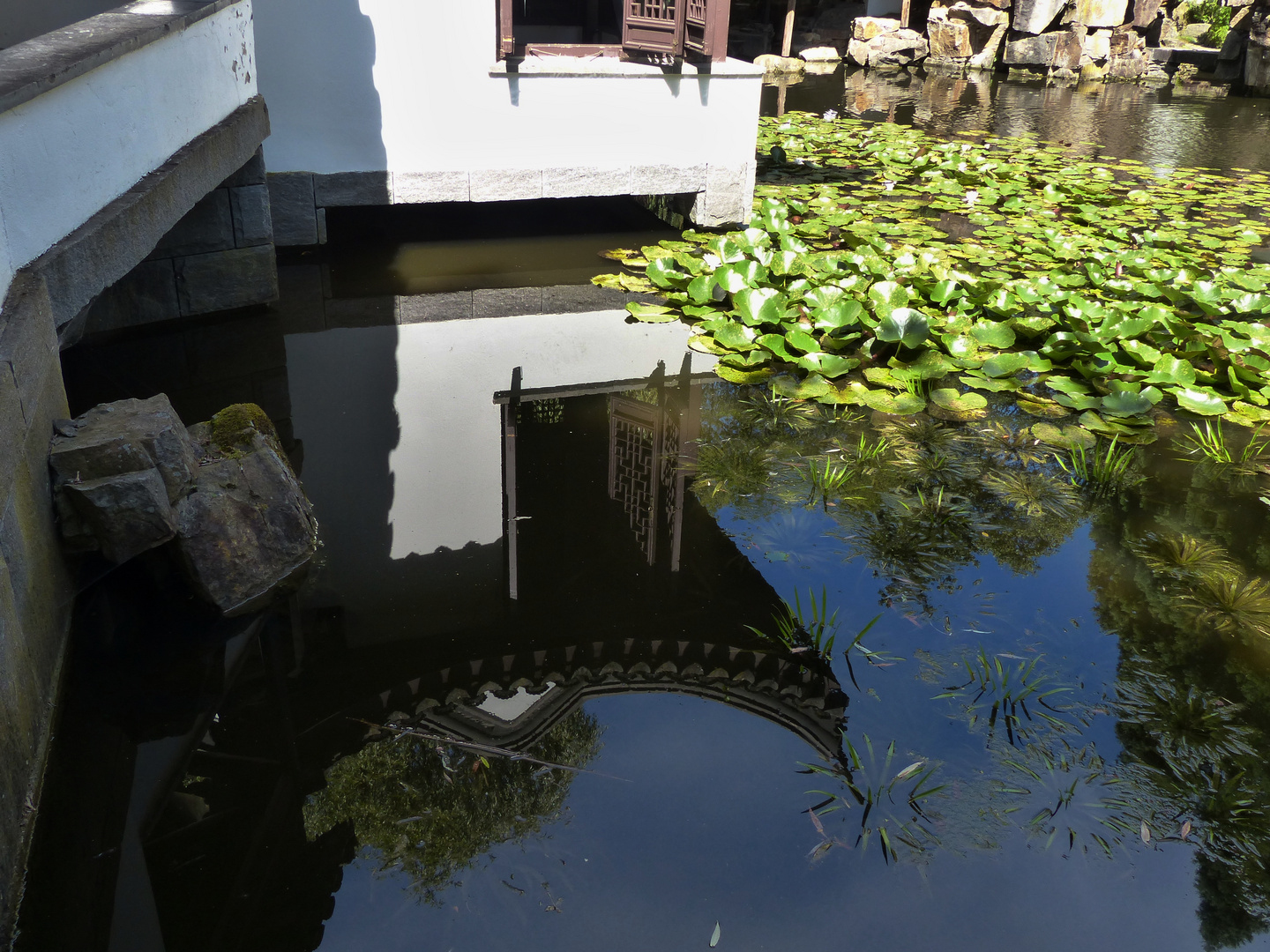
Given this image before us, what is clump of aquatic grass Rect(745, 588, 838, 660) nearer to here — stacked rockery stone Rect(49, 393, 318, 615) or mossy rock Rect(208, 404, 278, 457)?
stacked rockery stone Rect(49, 393, 318, 615)

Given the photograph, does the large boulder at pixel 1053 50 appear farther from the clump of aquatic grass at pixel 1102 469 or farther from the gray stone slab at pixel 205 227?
the gray stone slab at pixel 205 227

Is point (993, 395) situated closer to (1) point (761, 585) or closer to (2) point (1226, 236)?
(1) point (761, 585)

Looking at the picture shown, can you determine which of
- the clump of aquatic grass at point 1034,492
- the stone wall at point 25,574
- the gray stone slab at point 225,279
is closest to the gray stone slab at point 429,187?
the gray stone slab at point 225,279

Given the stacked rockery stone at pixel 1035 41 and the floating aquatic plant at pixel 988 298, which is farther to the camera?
the stacked rockery stone at pixel 1035 41

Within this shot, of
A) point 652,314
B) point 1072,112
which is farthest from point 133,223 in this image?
point 1072,112

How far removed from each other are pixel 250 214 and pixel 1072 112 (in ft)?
36.2

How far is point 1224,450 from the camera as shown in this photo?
3602mm

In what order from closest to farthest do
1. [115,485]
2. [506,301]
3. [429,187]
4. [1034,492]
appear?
[115,485] → [1034,492] → [506,301] → [429,187]

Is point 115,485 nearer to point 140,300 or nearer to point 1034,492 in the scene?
point 140,300

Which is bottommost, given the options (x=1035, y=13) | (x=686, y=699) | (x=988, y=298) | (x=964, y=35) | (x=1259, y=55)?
(x=686, y=699)

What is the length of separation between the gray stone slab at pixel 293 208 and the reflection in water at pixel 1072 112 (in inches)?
277

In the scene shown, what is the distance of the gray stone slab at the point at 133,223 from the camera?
8.62 ft

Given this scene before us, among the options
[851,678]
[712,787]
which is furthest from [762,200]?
[712,787]

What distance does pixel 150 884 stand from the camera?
1928mm
